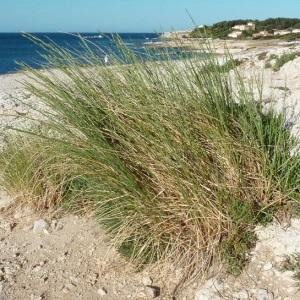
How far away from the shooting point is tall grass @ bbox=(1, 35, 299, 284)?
2.70 metres

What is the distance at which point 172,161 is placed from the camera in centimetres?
273

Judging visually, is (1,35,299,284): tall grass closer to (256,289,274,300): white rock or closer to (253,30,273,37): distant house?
(256,289,274,300): white rock

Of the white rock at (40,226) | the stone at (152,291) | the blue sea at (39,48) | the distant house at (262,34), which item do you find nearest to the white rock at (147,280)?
the stone at (152,291)

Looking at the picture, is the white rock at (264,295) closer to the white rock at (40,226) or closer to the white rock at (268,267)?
the white rock at (268,267)

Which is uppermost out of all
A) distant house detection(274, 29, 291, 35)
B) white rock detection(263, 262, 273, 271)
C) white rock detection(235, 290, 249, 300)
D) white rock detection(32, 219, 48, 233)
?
white rock detection(263, 262, 273, 271)

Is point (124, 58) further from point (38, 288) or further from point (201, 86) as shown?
point (38, 288)

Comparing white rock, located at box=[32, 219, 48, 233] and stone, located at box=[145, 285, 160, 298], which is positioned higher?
stone, located at box=[145, 285, 160, 298]

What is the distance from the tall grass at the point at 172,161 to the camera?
2703 mm

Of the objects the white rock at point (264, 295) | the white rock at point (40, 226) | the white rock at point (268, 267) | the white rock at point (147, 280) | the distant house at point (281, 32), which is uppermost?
the white rock at point (268, 267)

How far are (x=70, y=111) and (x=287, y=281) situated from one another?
1.67m

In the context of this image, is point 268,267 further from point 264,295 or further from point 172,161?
point 172,161

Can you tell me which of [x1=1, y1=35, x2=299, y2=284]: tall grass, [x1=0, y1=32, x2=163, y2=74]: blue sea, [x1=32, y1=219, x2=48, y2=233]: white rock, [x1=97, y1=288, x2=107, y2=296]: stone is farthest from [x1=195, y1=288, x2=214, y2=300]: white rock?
[x1=0, y1=32, x2=163, y2=74]: blue sea

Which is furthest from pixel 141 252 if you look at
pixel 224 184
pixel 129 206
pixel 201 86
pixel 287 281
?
pixel 201 86

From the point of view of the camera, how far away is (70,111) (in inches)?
116
